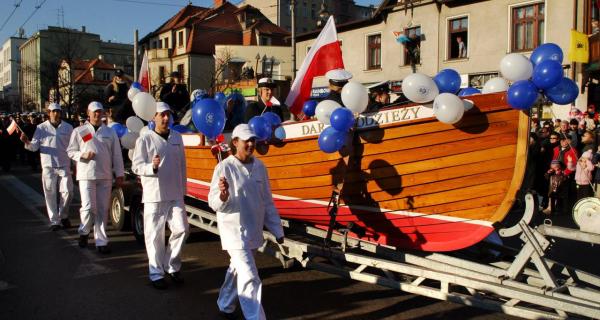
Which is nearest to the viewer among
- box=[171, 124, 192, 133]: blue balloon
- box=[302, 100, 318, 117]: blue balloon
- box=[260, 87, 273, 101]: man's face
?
box=[302, 100, 318, 117]: blue balloon

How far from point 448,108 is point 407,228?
1452mm

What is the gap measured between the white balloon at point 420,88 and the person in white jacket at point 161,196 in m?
2.55

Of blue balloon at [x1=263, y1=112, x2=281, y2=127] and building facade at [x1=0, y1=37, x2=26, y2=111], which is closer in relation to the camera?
blue balloon at [x1=263, y1=112, x2=281, y2=127]

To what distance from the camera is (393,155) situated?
5.38 meters

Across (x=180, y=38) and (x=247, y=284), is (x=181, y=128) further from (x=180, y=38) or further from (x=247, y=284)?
(x=180, y=38)

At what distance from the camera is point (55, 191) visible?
864 centimetres

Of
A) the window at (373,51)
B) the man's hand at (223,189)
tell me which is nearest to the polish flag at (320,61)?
the man's hand at (223,189)

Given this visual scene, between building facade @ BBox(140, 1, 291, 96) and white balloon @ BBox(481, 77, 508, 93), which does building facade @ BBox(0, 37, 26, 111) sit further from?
white balloon @ BBox(481, 77, 508, 93)

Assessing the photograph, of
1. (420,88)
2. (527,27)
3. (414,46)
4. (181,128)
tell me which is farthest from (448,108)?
(414,46)

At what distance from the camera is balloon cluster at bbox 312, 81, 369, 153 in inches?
202

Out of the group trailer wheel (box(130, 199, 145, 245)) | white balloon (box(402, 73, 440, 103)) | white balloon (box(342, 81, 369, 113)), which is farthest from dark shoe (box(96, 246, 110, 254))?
white balloon (box(402, 73, 440, 103))

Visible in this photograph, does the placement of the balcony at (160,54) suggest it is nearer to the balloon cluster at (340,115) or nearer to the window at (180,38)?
the window at (180,38)

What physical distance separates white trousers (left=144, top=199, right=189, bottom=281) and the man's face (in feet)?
6.53

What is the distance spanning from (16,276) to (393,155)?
14.4 feet
